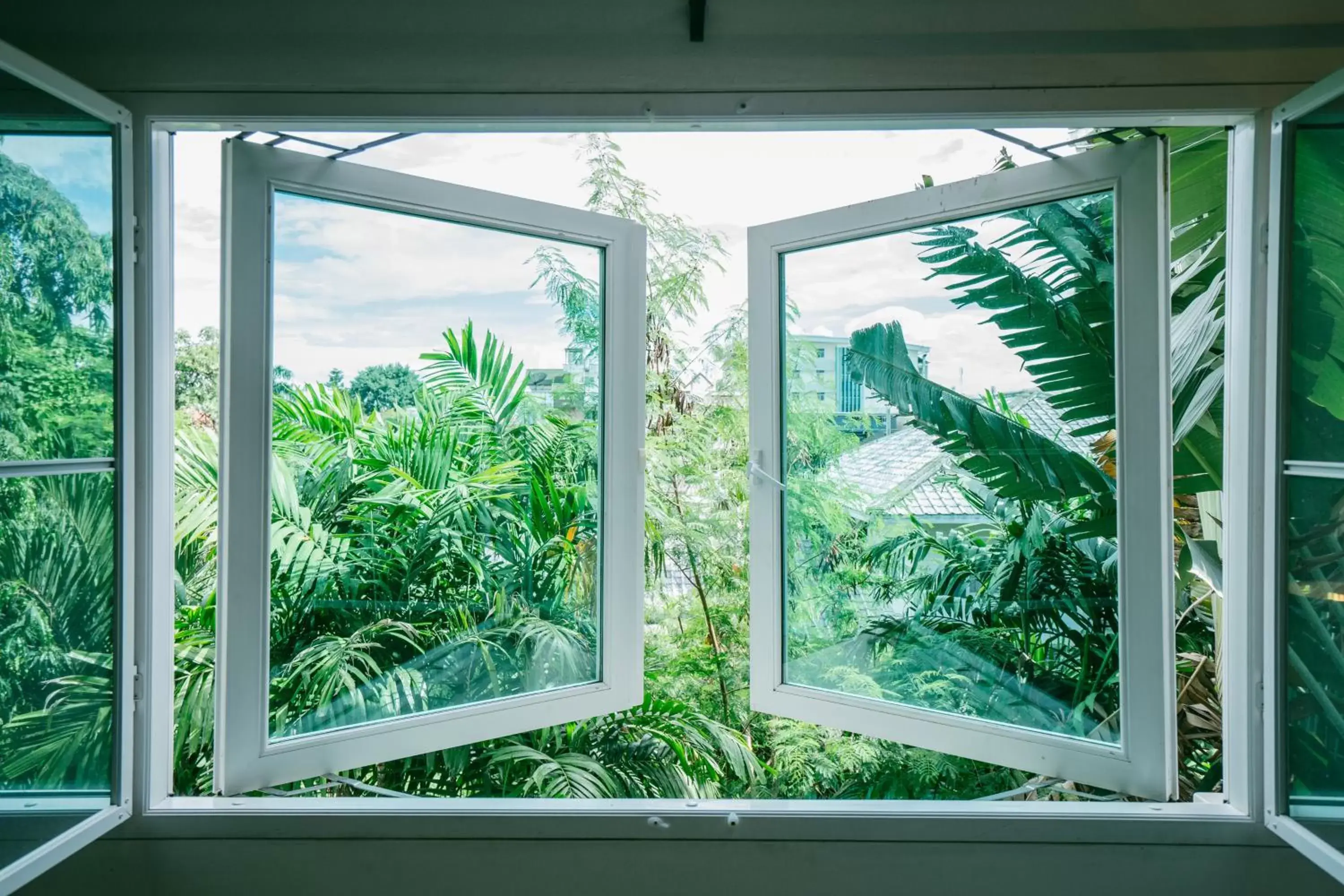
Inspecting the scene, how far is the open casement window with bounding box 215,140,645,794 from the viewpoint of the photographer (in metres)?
1.30

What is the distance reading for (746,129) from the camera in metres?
1.33

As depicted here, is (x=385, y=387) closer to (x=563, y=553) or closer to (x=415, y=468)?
(x=415, y=468)

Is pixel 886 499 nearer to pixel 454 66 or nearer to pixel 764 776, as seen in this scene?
pixel 764 776

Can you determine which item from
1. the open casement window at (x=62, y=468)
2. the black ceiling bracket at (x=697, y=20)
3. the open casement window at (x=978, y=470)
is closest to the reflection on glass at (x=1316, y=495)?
the open casement window at (x=978, y=470)

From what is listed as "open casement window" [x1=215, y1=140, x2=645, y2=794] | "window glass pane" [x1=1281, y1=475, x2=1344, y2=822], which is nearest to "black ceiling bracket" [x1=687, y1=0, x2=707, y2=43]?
"open casement window" [x1=215, y1=140, x2=645, y2=794]

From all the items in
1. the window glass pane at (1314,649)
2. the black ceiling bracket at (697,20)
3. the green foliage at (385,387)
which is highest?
the black ceiling bracket at (697,20)

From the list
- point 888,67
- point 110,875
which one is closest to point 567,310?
point 888,67

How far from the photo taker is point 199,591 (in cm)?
166

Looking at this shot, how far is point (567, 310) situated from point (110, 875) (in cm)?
138

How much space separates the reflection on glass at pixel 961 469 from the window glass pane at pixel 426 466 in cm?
48

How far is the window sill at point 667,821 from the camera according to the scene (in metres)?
1.30

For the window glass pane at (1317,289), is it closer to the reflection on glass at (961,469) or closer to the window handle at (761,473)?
the reflection on glass at (961,469)

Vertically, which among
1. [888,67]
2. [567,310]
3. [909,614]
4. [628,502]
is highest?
[888,67]

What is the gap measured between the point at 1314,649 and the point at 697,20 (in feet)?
4.83
